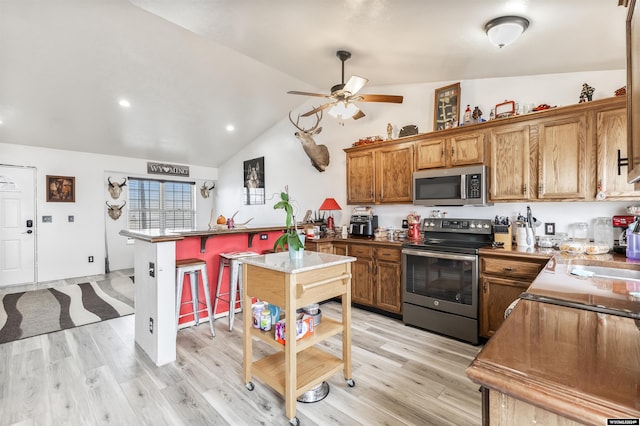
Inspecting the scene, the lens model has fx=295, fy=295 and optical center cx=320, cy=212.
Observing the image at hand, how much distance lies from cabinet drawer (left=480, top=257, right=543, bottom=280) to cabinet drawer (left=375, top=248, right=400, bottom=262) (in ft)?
2.99

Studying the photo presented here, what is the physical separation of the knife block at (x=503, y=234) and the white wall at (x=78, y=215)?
6.84 m

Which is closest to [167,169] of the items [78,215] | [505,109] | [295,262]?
[78,215]

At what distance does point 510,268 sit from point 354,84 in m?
2.21

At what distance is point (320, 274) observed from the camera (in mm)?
2021

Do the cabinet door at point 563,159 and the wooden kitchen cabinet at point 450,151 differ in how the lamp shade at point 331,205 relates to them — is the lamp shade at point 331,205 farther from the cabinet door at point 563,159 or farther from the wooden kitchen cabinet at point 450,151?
the cabinet door at point 563,159

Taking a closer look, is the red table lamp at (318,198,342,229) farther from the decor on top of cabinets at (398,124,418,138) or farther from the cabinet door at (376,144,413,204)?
the decor on top of cabinets at (398,124,418,138)

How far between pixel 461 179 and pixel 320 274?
2078 millimetres

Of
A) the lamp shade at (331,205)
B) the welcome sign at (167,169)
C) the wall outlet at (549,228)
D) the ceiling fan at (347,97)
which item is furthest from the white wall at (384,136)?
the ceiling fan at (347,97)

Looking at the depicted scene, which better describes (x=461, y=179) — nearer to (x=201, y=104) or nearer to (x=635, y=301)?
(x=635, y=301)

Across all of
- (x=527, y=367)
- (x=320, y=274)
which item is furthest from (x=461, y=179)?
(x=527, y=367)

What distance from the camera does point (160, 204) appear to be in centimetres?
712

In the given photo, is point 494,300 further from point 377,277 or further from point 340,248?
point 340,248

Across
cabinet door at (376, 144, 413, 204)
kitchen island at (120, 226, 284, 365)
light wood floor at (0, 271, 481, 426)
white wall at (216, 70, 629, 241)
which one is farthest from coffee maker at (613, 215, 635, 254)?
kitchen island at (120, 226, 284, 365)

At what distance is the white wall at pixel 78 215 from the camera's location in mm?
5344
